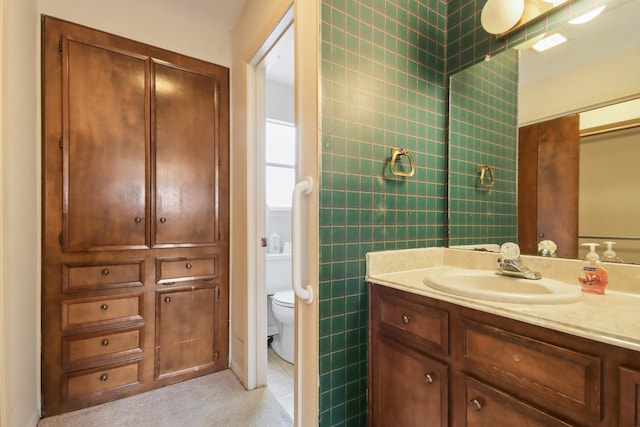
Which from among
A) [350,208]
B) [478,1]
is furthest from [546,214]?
[478,1]

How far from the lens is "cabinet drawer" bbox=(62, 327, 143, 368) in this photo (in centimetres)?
164

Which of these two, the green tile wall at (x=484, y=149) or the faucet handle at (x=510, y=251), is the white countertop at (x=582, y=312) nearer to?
the faucet handle at (x=510, y=251)

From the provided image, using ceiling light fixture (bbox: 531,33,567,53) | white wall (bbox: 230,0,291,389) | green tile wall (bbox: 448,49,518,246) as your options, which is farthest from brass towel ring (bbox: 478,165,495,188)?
white wall (bbox: 230,0,291,389)

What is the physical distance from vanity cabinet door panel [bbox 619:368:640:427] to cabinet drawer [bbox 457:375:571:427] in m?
0.12

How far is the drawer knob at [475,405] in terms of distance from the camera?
2.78ft

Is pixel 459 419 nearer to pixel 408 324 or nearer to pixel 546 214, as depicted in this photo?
pixel 408 324

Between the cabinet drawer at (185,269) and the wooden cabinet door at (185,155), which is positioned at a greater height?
the wooden cabinet door at (185,155)

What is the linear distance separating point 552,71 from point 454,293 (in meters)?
1.03

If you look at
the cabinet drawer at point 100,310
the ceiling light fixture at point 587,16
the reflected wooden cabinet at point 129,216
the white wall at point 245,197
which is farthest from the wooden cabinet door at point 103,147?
the ceiling light fixture at point 587,16

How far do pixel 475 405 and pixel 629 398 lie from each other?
0.38 m

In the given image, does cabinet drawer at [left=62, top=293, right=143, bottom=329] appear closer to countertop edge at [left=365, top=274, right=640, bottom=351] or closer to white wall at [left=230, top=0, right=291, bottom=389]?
white wall at [left=230, top=0, right=291, bottom=389]

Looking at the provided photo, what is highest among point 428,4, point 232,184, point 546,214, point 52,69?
point 428,4

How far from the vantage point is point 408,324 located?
107cm

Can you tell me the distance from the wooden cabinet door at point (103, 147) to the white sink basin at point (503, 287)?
1.82 meters
